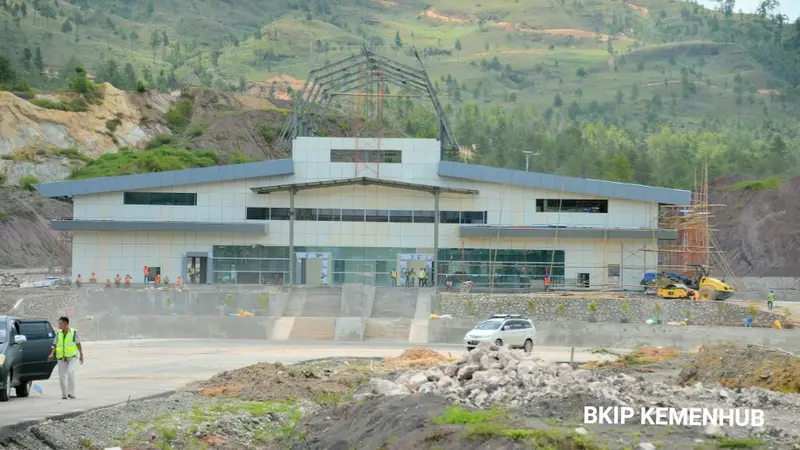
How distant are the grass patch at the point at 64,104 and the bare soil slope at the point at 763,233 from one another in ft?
249

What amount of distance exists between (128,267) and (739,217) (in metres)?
77.9

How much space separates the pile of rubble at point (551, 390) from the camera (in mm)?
23566

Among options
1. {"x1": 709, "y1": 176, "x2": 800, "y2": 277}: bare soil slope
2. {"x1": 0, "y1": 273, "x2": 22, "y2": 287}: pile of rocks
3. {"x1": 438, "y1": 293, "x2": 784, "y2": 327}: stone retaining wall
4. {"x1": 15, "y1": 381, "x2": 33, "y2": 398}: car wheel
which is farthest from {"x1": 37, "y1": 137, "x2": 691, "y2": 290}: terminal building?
{"x1": 709, "y1": 176, "x2": 800, "y2": 277}: bare soil slope

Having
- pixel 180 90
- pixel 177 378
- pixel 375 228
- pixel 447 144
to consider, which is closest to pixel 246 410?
pixel 177 378

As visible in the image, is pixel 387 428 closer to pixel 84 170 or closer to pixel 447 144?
pixel 447 144

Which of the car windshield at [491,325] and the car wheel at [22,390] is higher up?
the car windshield at [491,325]

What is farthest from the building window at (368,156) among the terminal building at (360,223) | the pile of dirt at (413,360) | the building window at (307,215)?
the pile of dirt at (413,360)

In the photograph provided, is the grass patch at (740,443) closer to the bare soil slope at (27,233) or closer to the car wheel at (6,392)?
the car wheel at (6,392)

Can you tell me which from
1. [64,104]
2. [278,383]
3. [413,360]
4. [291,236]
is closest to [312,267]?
[291,236]

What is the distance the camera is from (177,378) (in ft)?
123

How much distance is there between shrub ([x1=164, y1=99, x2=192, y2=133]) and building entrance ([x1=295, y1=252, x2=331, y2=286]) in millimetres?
93547

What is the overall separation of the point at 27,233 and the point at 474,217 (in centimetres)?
5620

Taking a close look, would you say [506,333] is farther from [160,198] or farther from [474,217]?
[160,198]

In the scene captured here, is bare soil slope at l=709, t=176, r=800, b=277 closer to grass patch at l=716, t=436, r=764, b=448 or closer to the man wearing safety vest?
the man wearing safety vest
